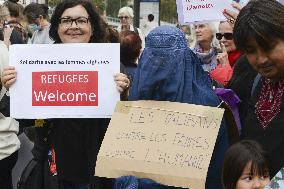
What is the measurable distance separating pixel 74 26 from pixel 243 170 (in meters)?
1.42

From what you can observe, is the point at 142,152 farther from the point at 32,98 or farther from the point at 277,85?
the point at 32,98

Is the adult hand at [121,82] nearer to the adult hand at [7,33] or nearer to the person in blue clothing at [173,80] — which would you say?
the person in blue clothing at [173,80]

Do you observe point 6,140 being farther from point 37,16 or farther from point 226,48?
point 37,16

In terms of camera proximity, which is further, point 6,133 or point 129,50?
point 129,50

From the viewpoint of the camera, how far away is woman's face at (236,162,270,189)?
2.73 meters

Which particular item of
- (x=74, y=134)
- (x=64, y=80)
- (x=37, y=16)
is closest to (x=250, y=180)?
(x=74, y=134)

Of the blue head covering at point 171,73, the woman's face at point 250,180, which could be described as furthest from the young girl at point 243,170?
the blue head covering at point 171,73

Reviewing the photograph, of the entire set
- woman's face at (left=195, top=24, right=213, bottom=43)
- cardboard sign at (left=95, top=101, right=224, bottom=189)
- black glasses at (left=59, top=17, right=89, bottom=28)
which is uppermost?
black glasses at (left=59, top=17, right=89, bottom=28)

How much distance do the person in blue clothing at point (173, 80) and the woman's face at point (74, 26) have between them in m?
0.87

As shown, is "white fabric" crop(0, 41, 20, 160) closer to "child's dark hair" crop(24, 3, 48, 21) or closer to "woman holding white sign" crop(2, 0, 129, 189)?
"woman holding white sign" crop(2, 0, 129, 189)

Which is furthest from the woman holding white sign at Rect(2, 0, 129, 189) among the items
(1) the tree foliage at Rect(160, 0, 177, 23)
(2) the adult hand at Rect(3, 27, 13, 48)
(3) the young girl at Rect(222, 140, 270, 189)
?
(1) the tree foliage at Rect(160, 0, 177, 23)

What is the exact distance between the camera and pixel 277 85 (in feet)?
8.90

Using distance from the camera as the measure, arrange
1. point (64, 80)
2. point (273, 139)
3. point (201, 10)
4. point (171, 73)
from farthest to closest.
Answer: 1. point (201, 10)
2. point (64, 80)
3. point (171, 73)
4. point (273, 139)

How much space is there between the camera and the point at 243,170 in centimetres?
279
